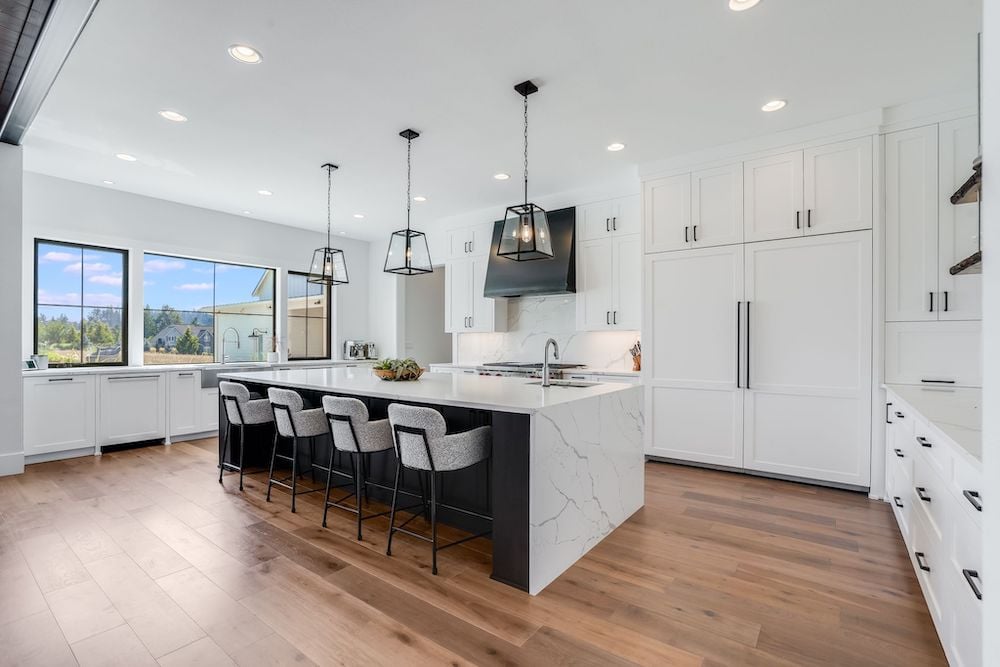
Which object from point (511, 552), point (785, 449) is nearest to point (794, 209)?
point (785, 449)

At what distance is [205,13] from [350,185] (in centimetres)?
272

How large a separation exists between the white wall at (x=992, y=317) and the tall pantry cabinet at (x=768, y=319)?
3.32 meters

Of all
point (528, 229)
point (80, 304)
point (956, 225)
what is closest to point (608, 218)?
point (528, 229)

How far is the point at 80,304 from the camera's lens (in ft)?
17.1

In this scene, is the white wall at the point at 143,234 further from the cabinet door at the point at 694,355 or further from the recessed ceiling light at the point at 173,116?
the cabinet door at the point at 694,355

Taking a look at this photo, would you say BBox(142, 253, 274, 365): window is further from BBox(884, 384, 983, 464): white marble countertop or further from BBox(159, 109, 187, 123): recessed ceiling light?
BBox(884, 384, 983, 464): white marble countertop

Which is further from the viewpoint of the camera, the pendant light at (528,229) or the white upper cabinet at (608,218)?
the white upper cabinet at (608,218)

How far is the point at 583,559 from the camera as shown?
261cm

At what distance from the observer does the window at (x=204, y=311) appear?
→ 5781 mm

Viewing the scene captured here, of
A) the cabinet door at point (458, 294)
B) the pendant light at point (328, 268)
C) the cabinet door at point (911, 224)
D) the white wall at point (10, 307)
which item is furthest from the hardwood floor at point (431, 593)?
the cabinet door at point (458, 294)

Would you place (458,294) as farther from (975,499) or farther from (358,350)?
(975,499)

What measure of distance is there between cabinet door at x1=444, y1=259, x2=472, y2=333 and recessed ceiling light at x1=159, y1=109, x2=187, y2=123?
3.49 metres

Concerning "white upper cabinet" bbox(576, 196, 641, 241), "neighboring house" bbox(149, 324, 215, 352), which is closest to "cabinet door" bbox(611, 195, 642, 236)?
"white upper cabinet" bbox(576, 196, 641, 241)

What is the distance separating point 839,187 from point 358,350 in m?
6.42
